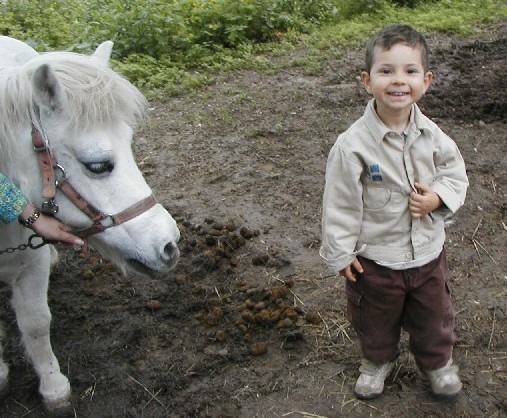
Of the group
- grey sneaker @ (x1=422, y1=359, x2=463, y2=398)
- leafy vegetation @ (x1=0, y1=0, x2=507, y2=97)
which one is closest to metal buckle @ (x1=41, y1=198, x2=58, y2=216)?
grey sneaker @ (x1=422, y1=359, x2=463, y2=398)

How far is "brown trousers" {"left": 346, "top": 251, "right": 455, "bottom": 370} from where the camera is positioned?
2.49m

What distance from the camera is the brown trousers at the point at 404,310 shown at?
2.49 metres

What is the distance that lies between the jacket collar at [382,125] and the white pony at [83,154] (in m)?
0.77

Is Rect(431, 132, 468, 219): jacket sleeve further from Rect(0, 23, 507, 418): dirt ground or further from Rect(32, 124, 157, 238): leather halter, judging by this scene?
Rect(32, 124, 157, 238): leather halter

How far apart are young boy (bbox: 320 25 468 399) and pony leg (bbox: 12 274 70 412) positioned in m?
1.25

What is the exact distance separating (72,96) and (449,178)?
4.34 feet

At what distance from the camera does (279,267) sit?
12.2 ft

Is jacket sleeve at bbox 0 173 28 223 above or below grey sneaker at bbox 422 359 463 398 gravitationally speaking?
above

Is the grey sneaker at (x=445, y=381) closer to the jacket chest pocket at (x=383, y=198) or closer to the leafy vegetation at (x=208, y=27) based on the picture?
the jacket chest pocket at (x=383, y=198)

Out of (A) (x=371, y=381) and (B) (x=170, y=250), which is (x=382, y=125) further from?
(A) (x=371, y=381)

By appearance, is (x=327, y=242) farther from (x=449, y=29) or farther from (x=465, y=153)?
(x=449, y=29)

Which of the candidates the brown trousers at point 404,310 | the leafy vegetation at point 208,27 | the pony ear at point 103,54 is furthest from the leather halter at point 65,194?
the leafy vegetation at point 208,27

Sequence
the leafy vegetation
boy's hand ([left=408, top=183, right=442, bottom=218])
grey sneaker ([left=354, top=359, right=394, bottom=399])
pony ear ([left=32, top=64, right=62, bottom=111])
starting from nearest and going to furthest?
pony ear ([left=32, top=64, right=62, bottom=111]), boy's hand ([left=408, top=183, right=442, bottom=218]), grey sneaker ([left=354, top=359, right=394, bottom=399]), the leafy vegetation

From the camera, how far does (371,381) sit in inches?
110
